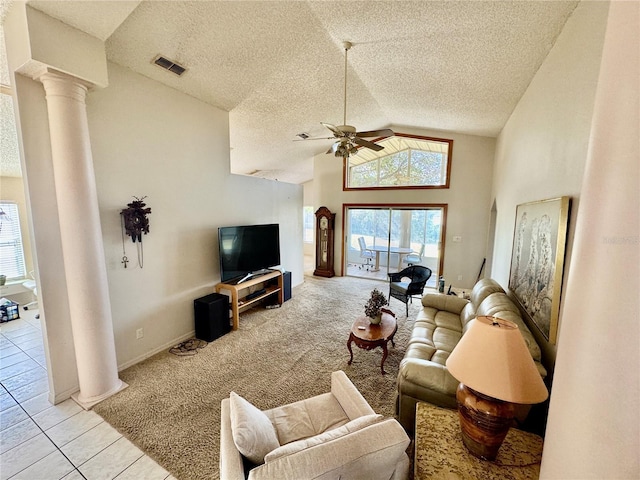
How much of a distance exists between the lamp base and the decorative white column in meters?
2.96

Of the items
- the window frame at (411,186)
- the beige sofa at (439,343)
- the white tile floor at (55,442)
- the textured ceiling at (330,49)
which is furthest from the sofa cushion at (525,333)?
the window frame at (411,186)

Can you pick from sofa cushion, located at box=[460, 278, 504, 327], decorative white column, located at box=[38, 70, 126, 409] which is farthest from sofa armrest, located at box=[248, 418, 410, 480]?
decorative white column, located at box=[38, 70, 126, 409]

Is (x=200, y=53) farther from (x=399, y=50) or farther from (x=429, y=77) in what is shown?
(x=429, y=77)

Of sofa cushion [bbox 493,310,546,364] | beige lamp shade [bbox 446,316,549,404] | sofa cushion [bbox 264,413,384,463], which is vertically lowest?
sofa cushion [bbox 264,413,384,463]

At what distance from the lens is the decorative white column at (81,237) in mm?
2145

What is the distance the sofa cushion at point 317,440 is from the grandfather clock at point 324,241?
576 cm

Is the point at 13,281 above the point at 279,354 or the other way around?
above

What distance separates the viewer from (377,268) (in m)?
7.25

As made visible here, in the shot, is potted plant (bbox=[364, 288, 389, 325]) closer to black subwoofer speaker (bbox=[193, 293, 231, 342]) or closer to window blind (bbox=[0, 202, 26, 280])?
black subwoofer speaker (bbox=[193, 293, 231, 342])

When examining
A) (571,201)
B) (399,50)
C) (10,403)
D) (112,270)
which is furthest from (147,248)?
(571,201)

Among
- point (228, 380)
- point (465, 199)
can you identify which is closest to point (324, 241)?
point (465, 199)

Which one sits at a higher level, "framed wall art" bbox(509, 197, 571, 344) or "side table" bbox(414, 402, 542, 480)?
"framed wall art" bbox(509, 197, 571, 344)

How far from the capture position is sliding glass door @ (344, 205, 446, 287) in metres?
6.28

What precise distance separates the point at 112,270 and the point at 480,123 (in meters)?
5.82
